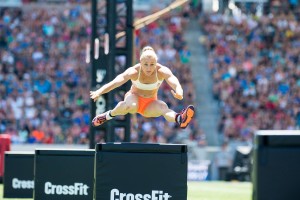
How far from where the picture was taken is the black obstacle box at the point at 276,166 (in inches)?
316

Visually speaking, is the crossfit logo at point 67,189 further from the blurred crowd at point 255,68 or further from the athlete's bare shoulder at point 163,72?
the blurred crowd at point 255,68

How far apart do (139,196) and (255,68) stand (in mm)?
20459

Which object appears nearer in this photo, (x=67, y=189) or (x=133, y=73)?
(x=67, y=189)

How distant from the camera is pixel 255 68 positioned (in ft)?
96.9

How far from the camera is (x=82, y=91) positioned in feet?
91.3

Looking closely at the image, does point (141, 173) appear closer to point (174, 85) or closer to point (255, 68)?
point (174, 85)

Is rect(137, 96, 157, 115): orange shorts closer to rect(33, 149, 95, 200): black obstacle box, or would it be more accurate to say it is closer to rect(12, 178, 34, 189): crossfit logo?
rect(33, 149, 95, 200): black obstacle box

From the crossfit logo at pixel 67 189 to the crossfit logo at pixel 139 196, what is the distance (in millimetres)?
1973

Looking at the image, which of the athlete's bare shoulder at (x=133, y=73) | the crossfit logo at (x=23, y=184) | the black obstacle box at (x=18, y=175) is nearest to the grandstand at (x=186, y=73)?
the black obstacle box at (x=18, y=175)

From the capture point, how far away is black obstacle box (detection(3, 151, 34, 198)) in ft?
45.7

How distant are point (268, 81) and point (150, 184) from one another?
20.0m

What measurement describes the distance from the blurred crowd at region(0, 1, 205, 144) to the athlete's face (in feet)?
41.2

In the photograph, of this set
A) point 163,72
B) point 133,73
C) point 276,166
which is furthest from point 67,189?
point 276,166

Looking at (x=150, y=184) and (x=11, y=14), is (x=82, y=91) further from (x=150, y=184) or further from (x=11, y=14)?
(x=150, y=184)
